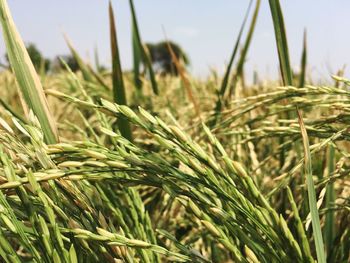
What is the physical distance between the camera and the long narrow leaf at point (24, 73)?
802 millimetres

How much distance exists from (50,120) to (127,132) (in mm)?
297

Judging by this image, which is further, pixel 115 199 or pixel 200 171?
pixel 115 199

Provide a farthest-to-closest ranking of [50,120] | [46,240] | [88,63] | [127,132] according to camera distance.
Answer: [88,63] → [127,132] → [50,120] → [46,240]

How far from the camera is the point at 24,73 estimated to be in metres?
0.82

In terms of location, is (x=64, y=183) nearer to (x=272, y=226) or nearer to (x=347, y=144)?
(x=272, y=226)

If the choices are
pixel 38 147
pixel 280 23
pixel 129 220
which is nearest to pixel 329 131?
pixel 280 23

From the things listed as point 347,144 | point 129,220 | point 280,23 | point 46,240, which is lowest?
point 347,144

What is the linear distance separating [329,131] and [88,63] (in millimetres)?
1756

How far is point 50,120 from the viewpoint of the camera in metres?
0.80

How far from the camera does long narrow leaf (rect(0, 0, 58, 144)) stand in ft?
2.63

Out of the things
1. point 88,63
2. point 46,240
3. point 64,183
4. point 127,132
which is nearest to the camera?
point 46,240

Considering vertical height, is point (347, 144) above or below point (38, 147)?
below

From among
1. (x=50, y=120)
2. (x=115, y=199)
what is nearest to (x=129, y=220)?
(x=115, y=199)

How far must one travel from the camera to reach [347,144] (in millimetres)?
1757
